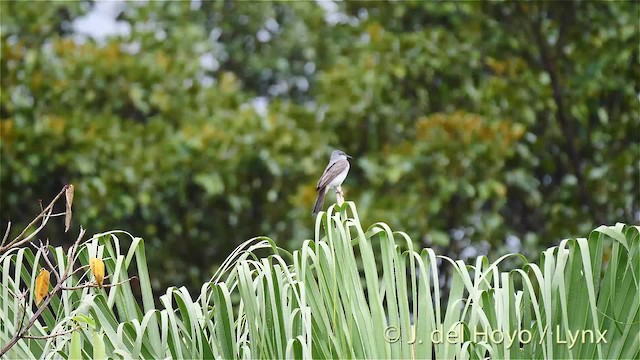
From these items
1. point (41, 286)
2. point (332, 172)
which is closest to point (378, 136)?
point (332, 172)

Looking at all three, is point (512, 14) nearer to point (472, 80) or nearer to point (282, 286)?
point (472, 80)

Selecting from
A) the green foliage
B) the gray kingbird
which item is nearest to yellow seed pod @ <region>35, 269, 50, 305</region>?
the green foliage

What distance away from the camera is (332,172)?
7.30m

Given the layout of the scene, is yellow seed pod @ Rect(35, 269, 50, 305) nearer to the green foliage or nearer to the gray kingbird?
the green foliage

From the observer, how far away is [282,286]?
3611 millimetres

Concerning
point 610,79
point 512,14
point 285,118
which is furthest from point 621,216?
point 285,118

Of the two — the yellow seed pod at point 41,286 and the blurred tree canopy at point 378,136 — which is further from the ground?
the blurred tree canopy at point 378,136

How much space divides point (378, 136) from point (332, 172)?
4.89 m

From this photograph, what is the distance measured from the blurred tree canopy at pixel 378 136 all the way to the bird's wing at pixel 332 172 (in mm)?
3061

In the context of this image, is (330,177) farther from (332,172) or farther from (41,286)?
(41,286)

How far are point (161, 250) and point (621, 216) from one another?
4839 millimetres

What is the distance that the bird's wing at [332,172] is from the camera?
716 cm

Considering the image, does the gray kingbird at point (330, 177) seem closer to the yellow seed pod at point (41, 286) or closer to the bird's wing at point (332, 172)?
the bird's wing at point (332, 172)

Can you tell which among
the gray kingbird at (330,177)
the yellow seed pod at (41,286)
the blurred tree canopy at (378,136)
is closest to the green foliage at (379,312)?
the yellow seed pod at (41,286)
